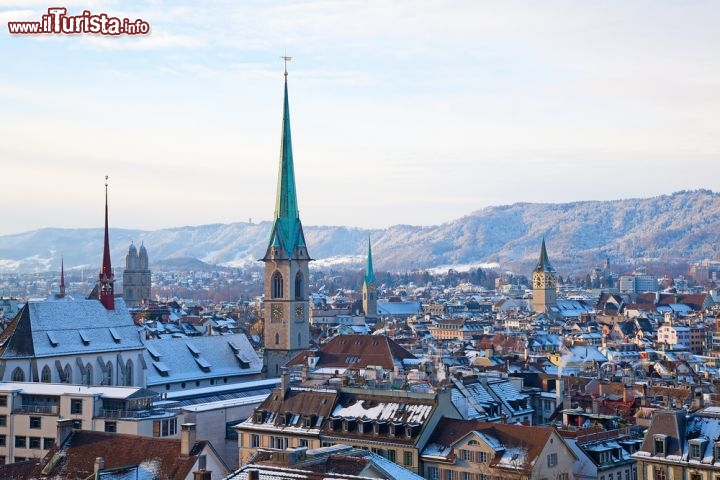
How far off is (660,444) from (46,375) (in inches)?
1748

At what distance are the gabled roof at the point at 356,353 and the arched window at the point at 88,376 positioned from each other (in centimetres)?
2178

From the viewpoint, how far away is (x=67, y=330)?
292ft

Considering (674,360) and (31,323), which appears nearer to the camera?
(31,323)

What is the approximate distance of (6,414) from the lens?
72625 mm

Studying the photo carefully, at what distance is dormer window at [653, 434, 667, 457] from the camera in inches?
2276

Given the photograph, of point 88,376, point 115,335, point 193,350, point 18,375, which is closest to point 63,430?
point 18,375

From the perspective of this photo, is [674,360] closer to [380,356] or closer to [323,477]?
[380,356]

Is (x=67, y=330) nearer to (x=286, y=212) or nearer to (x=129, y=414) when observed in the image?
(x=129, y=414)

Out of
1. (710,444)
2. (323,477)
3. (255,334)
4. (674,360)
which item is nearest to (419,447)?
(710,444)

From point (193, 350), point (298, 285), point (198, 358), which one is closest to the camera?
point (198, 358)

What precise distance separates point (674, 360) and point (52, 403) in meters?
82.9

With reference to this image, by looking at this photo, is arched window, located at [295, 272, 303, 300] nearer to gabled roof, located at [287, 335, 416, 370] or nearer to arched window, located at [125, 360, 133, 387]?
gabled roof, located at [287, 335, 416, 370]

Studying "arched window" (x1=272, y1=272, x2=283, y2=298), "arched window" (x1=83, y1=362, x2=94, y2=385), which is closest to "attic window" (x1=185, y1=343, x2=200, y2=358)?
"arched window" (x1=83, y1=362, x2=94, y2=385)

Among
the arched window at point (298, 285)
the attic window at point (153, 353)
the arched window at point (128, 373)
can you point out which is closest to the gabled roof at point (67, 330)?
the arched window at point (128, 373)
